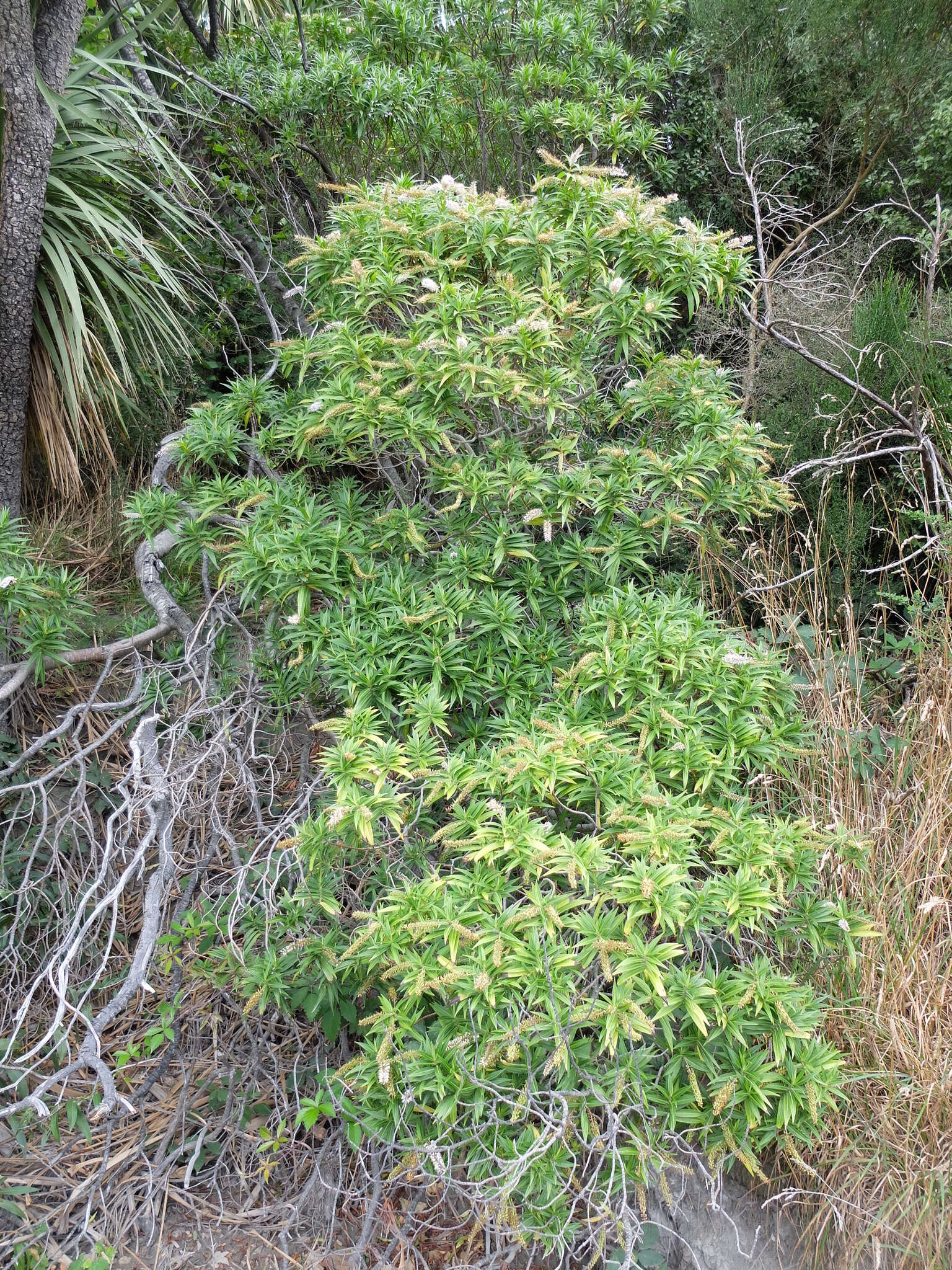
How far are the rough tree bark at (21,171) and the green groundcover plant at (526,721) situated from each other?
852 mm

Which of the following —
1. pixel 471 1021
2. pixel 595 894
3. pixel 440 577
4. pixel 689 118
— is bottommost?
pixel 471 1021

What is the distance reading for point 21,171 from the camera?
325 cm

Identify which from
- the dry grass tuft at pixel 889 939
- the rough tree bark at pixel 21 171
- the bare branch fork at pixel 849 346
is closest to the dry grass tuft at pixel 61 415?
the rough tree bark at pixel 21 171

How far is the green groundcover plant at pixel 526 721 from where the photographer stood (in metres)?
1.87

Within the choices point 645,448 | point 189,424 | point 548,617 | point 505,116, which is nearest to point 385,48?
point 505,116

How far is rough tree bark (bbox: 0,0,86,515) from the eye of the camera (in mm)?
3168

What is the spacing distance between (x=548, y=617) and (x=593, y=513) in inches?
14.3

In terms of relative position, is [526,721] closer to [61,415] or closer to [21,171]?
[61,415]

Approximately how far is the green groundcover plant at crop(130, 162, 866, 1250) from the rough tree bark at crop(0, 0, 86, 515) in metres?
0.85

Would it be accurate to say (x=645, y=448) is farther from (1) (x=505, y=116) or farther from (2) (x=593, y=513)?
(1) (x=505, y=116)

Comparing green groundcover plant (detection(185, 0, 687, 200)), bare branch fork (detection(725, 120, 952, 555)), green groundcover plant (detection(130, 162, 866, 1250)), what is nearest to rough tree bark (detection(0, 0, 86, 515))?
green groundcover plant (detection(185, 0, 687, 200))

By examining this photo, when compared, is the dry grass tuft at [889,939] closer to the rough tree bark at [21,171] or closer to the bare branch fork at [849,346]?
the bare branch fork at [849,346]

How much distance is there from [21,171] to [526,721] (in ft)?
8.86

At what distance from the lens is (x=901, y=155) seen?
5539 mm
